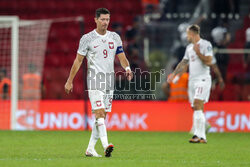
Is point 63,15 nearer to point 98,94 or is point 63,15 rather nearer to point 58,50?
point 58,50

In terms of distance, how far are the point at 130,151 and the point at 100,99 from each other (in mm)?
1590

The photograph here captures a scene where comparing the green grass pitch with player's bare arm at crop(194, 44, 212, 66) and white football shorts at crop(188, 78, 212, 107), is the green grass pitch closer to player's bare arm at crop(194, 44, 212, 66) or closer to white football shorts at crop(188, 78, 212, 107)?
white football shorts at crop(188, 78, 212, 107)

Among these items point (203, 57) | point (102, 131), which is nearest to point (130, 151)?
point (102, 131)

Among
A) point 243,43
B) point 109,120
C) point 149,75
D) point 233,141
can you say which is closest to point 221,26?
point 243,43

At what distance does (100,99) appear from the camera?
27.8 feet

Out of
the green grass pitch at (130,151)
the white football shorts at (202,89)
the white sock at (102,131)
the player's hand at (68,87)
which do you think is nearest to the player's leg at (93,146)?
the green grass pitch at (130,151)

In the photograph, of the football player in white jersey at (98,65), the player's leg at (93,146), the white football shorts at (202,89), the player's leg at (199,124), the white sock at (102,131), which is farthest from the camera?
the white football shorts at (202,89)

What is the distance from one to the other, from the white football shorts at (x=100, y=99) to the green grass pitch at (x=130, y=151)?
725 millimetres

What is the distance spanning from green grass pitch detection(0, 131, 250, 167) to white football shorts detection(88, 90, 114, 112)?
28.6 inches

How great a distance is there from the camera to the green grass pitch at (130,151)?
7.70m

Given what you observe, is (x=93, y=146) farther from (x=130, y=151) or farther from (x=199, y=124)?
(x=199, y=124)

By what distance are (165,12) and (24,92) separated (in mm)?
4710

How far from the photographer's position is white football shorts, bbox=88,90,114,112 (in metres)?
8.44

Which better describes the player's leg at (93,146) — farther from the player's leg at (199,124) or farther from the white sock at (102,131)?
the player's leg at (199,124)
